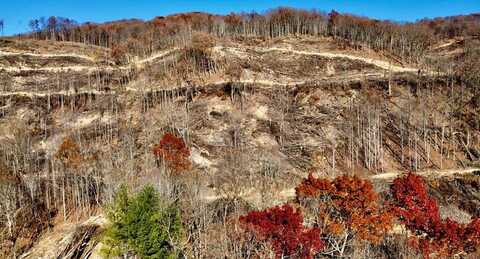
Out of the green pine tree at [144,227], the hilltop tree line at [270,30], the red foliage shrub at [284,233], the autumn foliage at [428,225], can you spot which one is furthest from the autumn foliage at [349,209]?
the hilltop tree line at [270,30]

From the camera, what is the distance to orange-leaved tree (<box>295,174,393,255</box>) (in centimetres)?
4791

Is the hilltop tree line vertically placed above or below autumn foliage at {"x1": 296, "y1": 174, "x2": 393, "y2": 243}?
above

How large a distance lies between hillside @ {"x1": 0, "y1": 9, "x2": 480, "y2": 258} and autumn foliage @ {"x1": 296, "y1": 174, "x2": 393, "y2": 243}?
224 cm

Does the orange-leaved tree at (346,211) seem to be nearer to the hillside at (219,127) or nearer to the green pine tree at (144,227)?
the hillside at (219,127)

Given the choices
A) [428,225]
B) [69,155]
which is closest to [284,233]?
[428,225]

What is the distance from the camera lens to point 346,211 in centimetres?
4953

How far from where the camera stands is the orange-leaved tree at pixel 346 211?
1886 inches

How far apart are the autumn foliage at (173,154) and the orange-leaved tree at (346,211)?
55.1ft

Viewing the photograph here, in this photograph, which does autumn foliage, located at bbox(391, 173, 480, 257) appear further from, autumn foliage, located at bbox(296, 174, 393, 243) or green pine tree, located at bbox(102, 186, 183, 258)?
green pine tree, located at bbox(102, 186, 183, 258)

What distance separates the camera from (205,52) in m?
110

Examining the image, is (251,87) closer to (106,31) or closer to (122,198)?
(122,198)

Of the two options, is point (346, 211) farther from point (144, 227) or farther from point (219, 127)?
point (219, 127)

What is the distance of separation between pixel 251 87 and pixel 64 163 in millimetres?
40319

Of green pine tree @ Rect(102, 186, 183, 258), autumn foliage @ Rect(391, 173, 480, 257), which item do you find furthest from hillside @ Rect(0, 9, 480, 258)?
green pine tree @ Rect(102, 186, 183, 258)
